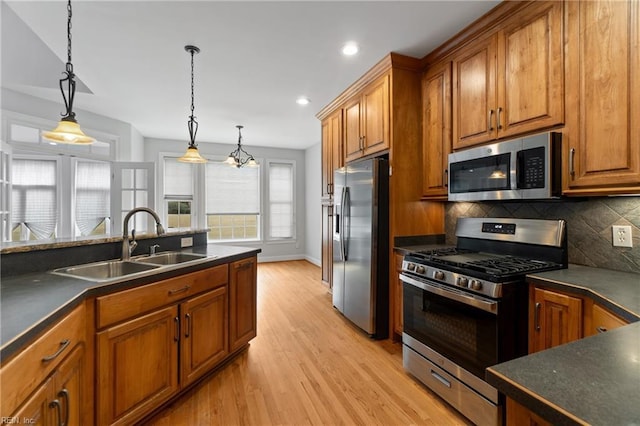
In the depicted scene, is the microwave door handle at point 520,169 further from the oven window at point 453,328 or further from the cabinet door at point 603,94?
the oven window at point 453,328

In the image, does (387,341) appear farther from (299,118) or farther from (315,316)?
(299,118)

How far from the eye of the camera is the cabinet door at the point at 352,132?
133 inches

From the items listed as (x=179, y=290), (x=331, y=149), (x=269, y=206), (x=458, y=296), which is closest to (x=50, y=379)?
(x=179, y=290)

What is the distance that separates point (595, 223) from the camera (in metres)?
1.83

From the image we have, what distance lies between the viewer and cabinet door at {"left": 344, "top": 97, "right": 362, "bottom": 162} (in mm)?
3371

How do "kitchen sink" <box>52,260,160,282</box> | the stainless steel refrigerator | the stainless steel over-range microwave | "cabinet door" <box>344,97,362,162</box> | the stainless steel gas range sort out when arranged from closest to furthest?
the stainless steel gas range
the stainless steel over-range microwave
"kitchen sink" <box>52,260,160,282</box>
the stainless steel refrigerator
"cabinet door" <box>344,97,362,162</box>

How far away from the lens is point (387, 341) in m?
2.84

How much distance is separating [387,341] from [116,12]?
3.52m

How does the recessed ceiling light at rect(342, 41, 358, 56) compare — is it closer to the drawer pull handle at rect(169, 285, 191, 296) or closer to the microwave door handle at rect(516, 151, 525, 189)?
the microwave door handle at rect(516, 151, 525, 189)

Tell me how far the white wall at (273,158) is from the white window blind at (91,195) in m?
1.51

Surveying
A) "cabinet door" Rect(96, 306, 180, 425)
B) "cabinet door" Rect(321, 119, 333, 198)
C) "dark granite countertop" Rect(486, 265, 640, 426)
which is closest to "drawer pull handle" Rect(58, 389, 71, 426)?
"cabinet door" Rect(96, 306, 180, 425)

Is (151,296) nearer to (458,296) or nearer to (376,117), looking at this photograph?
(458,296)

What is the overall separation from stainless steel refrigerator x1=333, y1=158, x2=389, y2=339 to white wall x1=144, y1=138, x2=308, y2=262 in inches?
129

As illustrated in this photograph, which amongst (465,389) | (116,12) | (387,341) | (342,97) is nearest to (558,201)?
(465,389)
